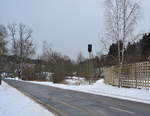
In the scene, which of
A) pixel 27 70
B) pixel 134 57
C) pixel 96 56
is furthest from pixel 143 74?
pixel 96 56

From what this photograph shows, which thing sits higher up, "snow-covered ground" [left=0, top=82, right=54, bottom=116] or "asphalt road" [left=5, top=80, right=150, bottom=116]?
"snow-covered ground" [left=0, top=82, right=54, bottom=116]

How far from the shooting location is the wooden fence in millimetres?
18969

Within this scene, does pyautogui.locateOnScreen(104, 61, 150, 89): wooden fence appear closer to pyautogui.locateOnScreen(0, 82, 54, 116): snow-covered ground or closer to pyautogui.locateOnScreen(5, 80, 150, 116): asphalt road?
pyautogui.locateOnScreen(5, 80, 150, 116): asphalt road

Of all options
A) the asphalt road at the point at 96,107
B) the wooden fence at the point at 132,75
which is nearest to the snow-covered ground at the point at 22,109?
the asphalt road at the point at 96,107

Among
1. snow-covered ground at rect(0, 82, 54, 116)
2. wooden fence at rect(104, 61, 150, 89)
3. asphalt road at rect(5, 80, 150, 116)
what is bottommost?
asphalt road at rect(5, 80, 150, 116)

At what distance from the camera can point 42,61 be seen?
247ft

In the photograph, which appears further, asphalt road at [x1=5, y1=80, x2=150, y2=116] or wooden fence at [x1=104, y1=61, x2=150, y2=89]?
wooden fence at [x1=104, y1=61, x2=150, y2=89]

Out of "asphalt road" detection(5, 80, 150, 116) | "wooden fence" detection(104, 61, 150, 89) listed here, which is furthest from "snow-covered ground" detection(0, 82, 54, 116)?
"wooden fence" detection(104, 61, 150, 89)

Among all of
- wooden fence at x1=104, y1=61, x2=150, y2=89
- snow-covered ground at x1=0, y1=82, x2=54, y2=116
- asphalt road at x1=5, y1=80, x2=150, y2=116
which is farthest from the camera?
wooden fence at x1=104, y1=61, x2=150, y2=89

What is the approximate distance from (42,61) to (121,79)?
179 ft

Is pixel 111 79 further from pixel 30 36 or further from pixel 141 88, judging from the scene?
pixel 30 36

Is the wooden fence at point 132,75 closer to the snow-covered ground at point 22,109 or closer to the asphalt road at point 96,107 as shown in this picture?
the asphalt road at point 96,107

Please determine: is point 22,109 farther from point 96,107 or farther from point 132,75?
point 132,75

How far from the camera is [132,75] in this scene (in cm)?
2131
